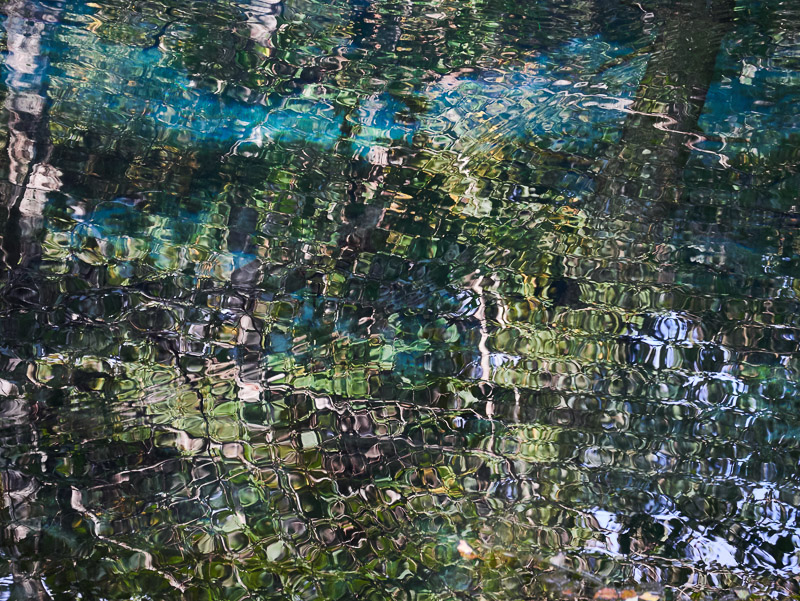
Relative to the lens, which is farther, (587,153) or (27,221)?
(587,153)

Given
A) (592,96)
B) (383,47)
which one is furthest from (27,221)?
(592,96)

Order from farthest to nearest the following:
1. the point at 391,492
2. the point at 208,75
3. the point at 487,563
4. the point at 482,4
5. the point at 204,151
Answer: the point at 482,4 → the point at 208,75 → the point at 204,151 → the point at 391,492 → the point at 487,563

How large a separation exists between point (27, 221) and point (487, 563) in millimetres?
1990

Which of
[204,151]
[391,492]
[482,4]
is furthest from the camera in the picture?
[482,4]

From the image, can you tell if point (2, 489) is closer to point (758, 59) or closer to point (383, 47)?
point (383, 47)

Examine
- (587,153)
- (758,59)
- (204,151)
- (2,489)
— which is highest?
(758,59)

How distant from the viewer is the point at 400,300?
213 centimetres

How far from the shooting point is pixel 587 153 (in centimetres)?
252

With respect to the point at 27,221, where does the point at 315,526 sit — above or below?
below

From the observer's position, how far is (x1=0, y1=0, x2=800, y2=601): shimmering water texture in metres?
1.62

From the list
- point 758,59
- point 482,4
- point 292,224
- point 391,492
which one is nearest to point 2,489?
point 391,492

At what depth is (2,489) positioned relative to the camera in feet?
5.36

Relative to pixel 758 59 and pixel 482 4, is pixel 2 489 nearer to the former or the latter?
pixel 482 4

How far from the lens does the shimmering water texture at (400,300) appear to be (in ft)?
5.32
